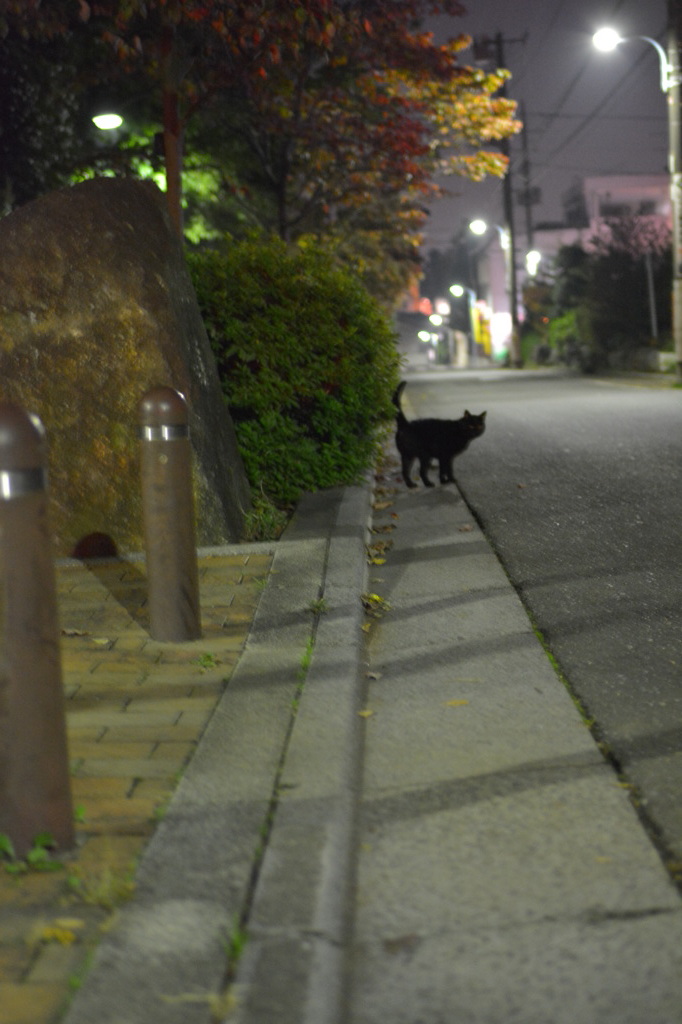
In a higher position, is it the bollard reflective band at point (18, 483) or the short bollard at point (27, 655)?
the bollard reflective band at point (18, 483)

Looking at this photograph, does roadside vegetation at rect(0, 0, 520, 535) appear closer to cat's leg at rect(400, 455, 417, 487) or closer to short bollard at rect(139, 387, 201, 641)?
cat's leg at rect(400, 455, 417, 487)

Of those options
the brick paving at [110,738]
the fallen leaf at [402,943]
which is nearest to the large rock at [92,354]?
the brick paving at [110,738]

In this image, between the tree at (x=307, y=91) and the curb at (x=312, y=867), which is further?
the tree at (x=307, y=91)

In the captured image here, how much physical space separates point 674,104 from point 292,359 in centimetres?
1757

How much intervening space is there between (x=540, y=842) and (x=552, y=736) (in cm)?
85

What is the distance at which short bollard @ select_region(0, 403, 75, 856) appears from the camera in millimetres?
2797

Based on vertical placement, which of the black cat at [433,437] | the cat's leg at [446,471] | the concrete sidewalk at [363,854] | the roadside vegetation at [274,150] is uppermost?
the roadside vegetation at [274,150]

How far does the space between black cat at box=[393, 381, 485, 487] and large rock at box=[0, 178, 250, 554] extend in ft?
10.9

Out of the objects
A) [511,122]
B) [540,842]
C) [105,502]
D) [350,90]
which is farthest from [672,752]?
[511,122]

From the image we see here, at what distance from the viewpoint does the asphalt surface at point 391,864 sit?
2402mm

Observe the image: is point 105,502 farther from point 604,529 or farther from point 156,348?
point 604,529

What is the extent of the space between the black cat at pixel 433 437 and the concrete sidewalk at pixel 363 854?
464 centimetres

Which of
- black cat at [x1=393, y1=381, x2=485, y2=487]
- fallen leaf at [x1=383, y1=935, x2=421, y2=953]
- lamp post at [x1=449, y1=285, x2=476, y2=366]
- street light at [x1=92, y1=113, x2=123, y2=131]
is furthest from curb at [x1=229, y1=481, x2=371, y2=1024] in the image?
lamp post at [x1=449, y1=285, x2=476, y2=366]

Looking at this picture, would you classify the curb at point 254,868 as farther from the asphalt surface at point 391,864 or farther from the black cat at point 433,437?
the black cat at point 433,437
